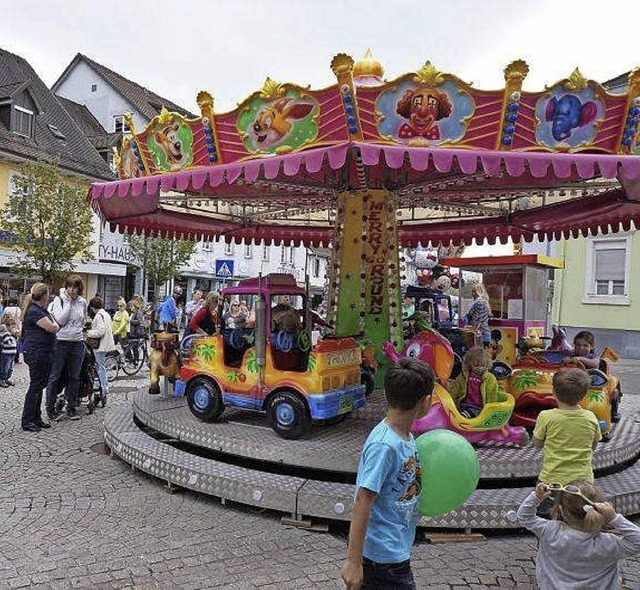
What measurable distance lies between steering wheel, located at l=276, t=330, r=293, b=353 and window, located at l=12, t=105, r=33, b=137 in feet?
74.2

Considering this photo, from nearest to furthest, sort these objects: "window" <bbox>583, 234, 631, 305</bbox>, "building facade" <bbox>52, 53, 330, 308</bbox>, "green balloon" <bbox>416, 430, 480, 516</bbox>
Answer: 1. "green balloon" <bbox>416, 430, 480, 516</bbox>
2. "window" <bbox>583, 234, 631, 305</bbox>
3. "building facade" <bbox>52, 53, 330, 308</bbox>

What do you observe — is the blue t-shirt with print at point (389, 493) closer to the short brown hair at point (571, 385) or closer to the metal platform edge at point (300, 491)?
the short brown hair at point (571, 385)

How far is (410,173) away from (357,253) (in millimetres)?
1276

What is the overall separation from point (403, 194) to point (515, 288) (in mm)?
3854

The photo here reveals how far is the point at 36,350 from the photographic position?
22.8ft

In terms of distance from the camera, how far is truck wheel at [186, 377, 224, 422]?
6.11 meters

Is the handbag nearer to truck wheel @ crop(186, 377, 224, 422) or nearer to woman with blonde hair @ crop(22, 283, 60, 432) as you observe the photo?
woman with blonde hair @ crop(22, 283, 60, 432)

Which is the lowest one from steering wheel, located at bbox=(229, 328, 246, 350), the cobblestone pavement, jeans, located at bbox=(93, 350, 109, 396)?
the cobblestone pavement

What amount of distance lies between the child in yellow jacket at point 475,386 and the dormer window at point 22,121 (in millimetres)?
23727

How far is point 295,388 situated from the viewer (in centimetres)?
564

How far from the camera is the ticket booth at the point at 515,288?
433 inches

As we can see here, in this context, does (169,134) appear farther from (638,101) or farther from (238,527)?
(638,101)

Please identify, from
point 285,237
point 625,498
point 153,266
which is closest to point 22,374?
point 285,237

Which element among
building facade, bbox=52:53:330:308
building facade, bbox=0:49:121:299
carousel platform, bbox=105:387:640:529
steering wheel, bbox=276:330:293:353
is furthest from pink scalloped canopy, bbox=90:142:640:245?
building facade, bbox=52:53:330:308
